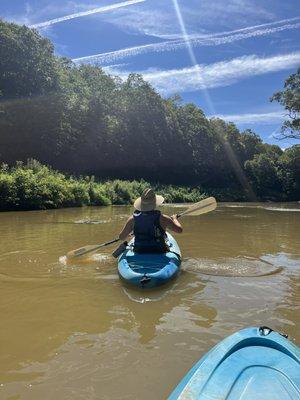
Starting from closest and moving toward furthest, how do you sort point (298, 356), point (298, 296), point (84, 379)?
point (298, 356) < point (84, 379) < point (298, 296)

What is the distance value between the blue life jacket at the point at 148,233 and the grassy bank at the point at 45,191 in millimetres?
14380

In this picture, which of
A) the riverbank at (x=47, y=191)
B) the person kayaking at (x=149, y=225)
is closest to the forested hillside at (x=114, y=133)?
the riverbank at (x=47, y=191)

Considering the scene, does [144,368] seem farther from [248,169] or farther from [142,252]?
[248,169]

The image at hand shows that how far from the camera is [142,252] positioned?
6844mm

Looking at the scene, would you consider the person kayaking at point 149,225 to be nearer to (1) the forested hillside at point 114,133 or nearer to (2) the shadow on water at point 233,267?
(2) the shadow on water at point 233,267

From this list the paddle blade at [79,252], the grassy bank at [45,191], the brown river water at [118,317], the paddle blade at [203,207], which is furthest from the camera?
the grassy bank at [45,191]

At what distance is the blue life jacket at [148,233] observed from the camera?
6697mm

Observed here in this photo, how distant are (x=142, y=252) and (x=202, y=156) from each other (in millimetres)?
55971

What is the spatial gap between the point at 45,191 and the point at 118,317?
Answer: 1771cm

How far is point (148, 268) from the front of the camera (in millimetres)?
6262

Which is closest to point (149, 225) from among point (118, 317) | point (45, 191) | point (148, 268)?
point (148, 268)

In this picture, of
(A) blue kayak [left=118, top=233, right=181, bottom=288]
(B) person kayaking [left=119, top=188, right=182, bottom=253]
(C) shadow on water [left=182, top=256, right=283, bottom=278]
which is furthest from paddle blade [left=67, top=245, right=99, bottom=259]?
(C) shadow on water [left=182, top=256, right=283, bottom=278]

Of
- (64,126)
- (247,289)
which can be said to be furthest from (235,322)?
(64,126)

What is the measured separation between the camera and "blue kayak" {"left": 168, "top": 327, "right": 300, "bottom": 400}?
2455mm
